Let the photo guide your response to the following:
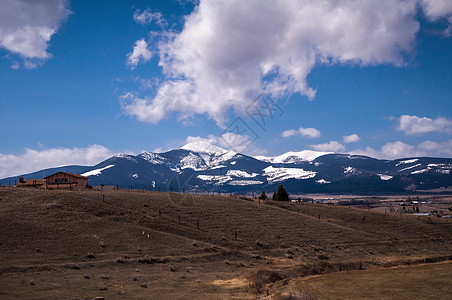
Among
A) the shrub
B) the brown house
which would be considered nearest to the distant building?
the brown house

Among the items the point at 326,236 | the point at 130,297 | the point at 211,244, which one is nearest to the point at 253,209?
the point at 326,236

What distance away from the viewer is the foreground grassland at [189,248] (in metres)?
26.6

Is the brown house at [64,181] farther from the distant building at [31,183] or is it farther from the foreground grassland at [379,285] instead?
the foreground grassland at [379,285]

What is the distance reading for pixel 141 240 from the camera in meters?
42.9

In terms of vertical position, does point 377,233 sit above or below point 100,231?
below

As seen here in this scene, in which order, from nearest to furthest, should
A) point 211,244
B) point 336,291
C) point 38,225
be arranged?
1. point 336,291
2. point 38,225
3. point 211,244

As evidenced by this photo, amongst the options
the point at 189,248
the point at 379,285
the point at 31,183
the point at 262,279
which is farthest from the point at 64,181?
the point at 379,285

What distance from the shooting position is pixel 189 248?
43.3m

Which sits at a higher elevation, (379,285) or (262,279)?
(262,279)

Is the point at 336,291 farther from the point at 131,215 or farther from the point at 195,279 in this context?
the point at 131,215

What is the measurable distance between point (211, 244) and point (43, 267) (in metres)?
20.7

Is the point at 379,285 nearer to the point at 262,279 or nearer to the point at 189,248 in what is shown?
the point at 262,279

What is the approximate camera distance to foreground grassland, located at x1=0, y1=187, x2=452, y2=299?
26609 mm

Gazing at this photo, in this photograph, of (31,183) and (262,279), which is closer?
(262,279)
